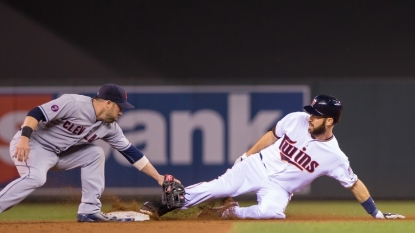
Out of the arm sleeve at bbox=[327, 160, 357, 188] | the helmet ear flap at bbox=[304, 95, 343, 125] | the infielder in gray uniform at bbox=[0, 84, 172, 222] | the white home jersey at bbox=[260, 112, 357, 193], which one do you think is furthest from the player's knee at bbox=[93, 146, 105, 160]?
the arm sleeve at bbox=[327, 160, 357, 188]

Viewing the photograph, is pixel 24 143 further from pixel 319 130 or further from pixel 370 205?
pixel 370 205

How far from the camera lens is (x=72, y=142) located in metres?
6.43

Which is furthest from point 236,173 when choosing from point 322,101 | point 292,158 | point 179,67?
point 179,67

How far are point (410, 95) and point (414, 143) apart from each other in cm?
62

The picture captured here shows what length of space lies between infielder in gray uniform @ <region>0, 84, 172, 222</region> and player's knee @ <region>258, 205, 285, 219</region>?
965mm

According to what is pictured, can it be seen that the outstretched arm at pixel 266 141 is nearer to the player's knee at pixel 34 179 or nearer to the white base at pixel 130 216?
the white base at pixel 130 216

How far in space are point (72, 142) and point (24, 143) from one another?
0.68 m

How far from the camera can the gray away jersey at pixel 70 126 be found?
6238mm

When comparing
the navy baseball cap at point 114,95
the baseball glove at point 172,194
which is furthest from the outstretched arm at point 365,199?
Answer: the navy baseball cap at point 114,95

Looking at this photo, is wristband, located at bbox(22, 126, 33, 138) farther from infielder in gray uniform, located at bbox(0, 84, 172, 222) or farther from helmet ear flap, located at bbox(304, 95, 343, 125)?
helmet ear flap, located at bbox(304, 95, 343, 125)

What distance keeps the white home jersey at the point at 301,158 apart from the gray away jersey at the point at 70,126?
1521 millimetres

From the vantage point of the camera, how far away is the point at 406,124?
9.33 metres

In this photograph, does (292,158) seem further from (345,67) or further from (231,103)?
(345,67)

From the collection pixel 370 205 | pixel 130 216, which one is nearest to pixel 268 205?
pixel 370 205
